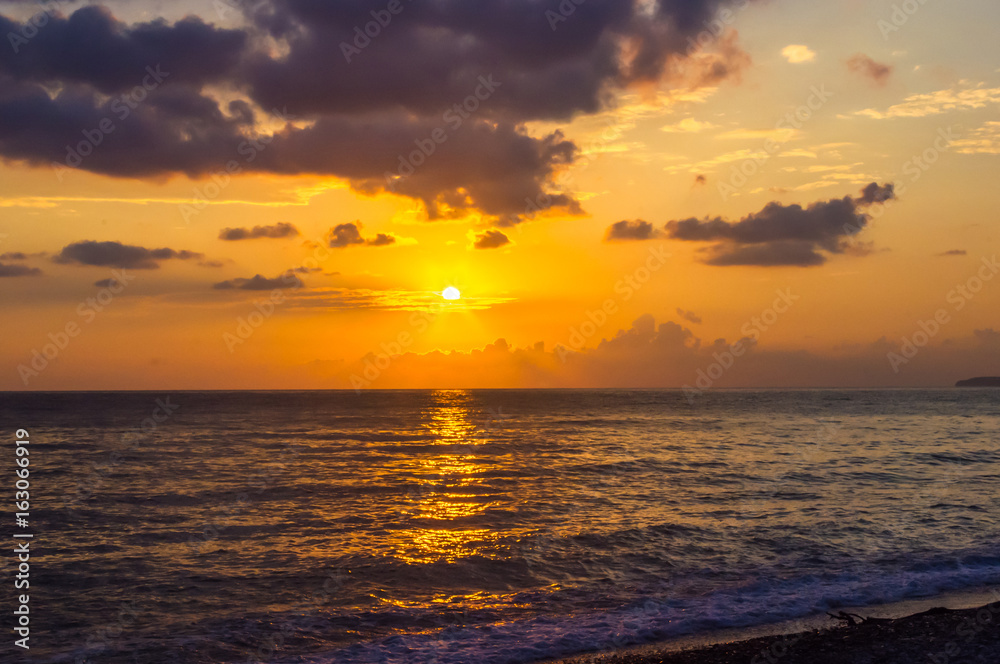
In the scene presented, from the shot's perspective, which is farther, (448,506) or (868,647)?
(448,506)

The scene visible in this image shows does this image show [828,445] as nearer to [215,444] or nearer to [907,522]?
[907,522]

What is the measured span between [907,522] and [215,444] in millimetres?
55260

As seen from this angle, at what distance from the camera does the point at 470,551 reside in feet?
70.2

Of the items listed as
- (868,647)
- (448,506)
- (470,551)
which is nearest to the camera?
(868,647)

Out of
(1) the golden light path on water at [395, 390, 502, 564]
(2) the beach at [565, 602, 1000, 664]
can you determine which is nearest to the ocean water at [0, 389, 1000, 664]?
(1) the golden light path on water at [395, 390, 502, 564]

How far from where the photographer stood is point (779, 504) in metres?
28.7

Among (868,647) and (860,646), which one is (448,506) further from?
(868,647)

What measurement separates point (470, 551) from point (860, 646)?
11.9m

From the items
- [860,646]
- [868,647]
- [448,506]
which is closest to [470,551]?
[448,506]

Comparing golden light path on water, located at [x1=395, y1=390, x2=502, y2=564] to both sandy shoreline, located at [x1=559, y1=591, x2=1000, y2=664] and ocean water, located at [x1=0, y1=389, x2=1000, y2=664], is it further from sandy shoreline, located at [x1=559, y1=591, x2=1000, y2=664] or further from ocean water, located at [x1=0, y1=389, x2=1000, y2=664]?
sandy shoreline, located at [x1=559, y1=591, x2=1000, y2=664]

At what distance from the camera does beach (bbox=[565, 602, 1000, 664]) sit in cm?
1216

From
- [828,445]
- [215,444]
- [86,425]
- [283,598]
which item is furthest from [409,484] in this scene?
[86,425]

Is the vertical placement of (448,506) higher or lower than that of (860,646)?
lower

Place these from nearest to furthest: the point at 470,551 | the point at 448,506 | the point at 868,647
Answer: the point at 868,647 → the point at 470,551 → the point at 448,506
